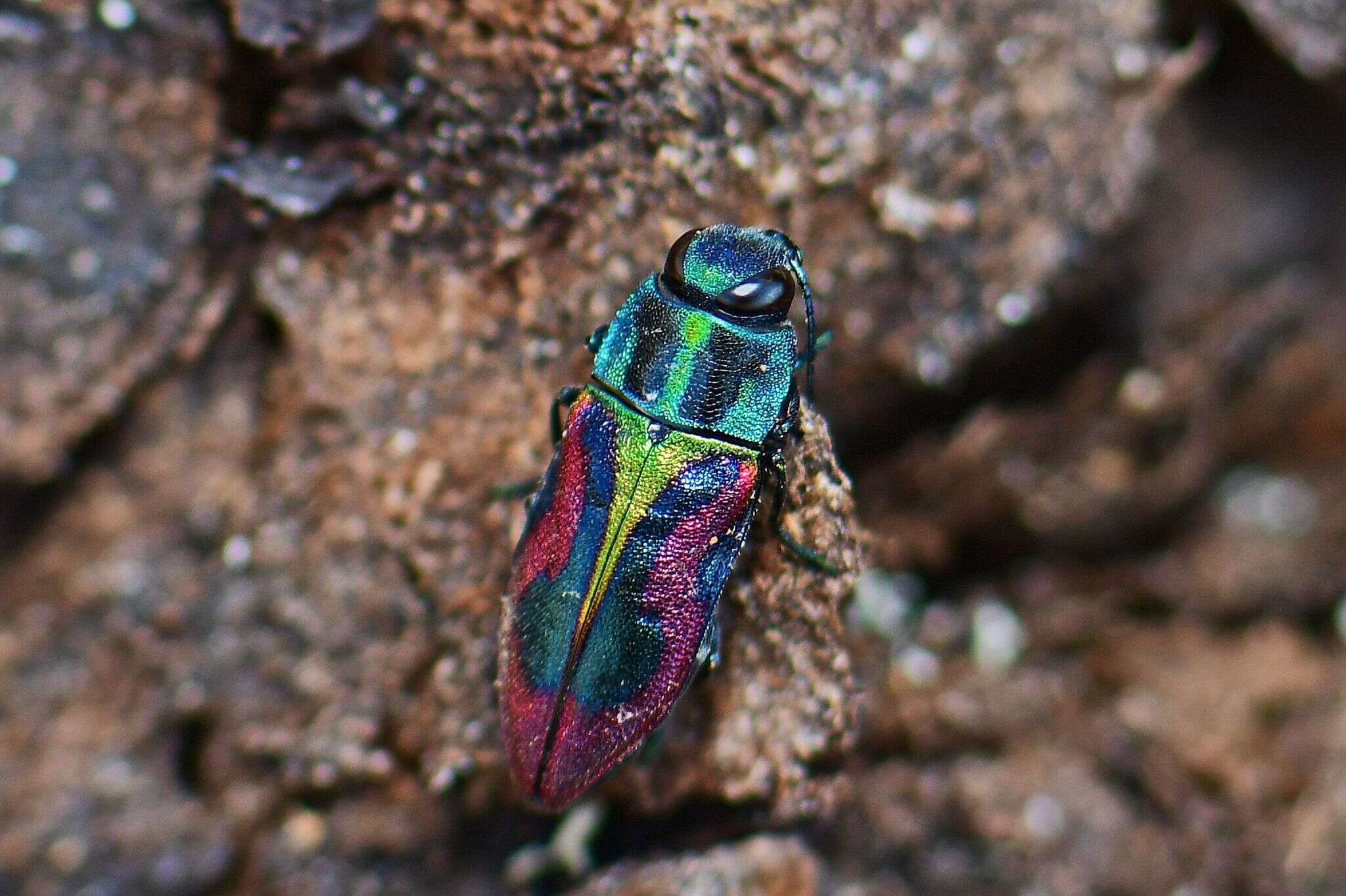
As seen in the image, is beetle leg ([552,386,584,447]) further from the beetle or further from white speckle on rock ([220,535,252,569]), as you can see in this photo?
white speckle on rock ([220,535,252,569])

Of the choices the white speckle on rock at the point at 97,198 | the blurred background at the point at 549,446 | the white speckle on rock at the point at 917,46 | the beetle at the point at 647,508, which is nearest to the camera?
the beetle at the point at 647,508

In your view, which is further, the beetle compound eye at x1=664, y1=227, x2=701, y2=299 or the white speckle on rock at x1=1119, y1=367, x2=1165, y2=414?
the white speckle on rock at x1=1119, y1=367, x2=1165, y2=414

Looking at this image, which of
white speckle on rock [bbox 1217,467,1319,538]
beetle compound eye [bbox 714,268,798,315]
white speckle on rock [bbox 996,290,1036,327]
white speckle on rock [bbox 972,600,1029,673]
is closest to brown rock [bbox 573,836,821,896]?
white speckle on rock [bbox 972,600,1029,673]

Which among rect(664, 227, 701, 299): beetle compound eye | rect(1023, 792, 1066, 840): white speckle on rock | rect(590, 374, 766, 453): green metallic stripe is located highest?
rect(664, 227, 701, 299): beetle compound eye

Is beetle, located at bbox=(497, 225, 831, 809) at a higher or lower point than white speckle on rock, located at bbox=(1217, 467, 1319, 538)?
higher

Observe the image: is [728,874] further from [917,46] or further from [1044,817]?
[917,46]

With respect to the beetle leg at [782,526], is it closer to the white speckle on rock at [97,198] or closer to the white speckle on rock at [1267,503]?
the white speckle on rock at [1267,503]

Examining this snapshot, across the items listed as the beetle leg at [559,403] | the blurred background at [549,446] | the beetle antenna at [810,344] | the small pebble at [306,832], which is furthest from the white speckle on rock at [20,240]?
the beetle antenna at [810,344]
